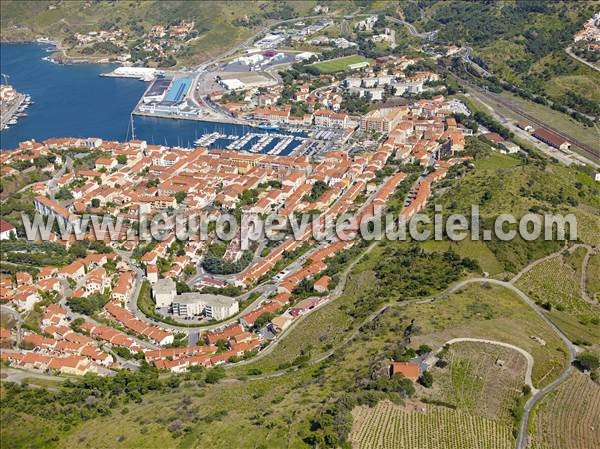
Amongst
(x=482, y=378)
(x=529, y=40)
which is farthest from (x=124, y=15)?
(x=482, y=378)

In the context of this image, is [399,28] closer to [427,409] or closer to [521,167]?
[521,167]

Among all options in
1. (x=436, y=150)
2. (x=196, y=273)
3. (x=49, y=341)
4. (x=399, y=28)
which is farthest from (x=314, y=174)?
(x=399, y=28)

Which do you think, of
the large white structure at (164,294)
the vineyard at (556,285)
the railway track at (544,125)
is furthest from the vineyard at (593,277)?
the large white structure at (164,294)

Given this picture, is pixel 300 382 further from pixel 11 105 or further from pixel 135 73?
pixel 135 73

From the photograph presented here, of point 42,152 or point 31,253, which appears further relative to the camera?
point 42,152

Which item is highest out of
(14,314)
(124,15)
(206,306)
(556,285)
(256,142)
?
(124,15)

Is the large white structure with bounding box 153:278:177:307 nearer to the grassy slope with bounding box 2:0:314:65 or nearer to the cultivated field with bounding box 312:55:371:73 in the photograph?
the cultivated field with bounding box 312:55:371:73
